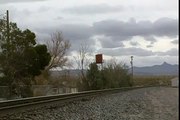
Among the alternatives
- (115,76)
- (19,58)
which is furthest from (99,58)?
(19,58)

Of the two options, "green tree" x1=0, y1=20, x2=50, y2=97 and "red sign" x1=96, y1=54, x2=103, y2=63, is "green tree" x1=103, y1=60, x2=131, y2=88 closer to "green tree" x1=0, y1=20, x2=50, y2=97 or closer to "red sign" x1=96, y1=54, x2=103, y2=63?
"red sign" x1=96, y1=54, x2=103, y2=63

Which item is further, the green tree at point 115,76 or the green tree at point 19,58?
the green tree at point 115,76

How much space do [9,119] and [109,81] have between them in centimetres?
5912

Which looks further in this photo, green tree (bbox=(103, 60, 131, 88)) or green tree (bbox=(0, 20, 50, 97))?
green tree (bbox=(103, 60, 131, 88))

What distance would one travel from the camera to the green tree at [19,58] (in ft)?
132

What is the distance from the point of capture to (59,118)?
56.3ft

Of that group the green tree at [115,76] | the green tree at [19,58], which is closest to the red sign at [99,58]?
the green tree at [115,76]

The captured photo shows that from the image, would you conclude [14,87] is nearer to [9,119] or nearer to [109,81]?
[9,119]

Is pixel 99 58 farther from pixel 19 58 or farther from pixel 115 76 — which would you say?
pixel 19 58

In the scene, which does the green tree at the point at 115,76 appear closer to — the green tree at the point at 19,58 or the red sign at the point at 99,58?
the red sign at the point at 99,58

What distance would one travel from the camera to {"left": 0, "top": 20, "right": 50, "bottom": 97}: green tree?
40.2 metres

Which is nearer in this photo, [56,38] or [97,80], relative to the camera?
[97,80]

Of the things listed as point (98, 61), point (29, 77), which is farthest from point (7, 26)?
point (98, 61)

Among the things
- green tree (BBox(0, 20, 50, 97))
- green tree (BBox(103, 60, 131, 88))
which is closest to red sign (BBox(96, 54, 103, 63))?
green tree (BBox(103, 60, 131, 88))
